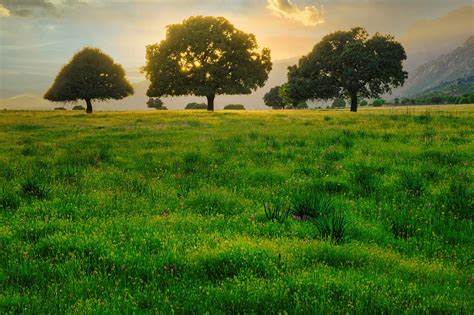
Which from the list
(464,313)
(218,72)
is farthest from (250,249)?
(218,72)

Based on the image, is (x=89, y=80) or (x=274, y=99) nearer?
(x=89, y=80)

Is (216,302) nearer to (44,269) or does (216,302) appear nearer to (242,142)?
(44,269)

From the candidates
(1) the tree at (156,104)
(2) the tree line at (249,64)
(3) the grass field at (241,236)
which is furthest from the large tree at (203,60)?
(1) the tree at (156,104)

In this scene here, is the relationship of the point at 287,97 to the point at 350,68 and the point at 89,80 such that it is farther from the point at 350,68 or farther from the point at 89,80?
the point at 89,80

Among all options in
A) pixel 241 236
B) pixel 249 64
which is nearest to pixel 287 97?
pixel 249 64

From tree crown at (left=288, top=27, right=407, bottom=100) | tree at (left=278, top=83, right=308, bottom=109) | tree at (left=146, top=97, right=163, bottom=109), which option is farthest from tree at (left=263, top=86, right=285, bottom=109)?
tree crown at (left=288, top=27, right=407, bottom=100)

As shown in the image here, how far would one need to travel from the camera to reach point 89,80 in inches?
2960

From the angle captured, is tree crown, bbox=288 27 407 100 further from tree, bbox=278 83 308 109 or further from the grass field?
the grass field

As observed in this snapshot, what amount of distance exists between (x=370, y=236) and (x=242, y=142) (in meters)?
12.2

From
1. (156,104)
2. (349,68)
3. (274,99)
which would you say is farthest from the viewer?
(156,104)

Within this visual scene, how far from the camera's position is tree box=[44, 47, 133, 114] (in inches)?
2926

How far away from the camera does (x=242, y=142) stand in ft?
62.6

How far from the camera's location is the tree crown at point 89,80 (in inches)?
2926

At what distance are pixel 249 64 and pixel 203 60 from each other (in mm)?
7803
